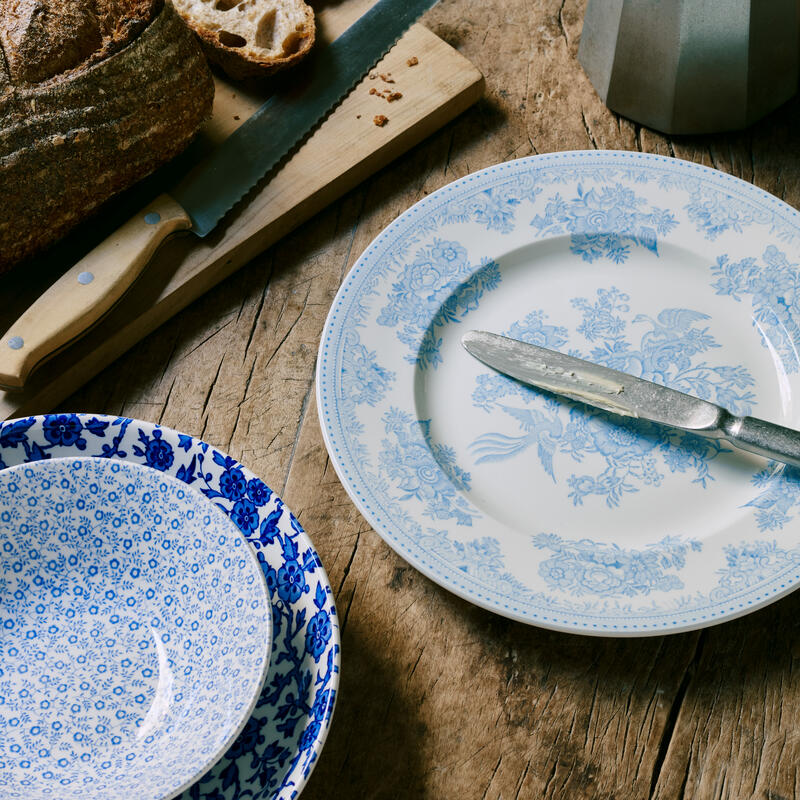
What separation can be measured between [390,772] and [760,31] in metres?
0.98

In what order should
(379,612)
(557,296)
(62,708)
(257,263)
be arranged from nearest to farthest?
(62,708) < (379,612) < (557,296) < (257,263)

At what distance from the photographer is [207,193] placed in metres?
1.15

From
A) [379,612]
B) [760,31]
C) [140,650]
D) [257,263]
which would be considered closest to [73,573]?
[140,650]

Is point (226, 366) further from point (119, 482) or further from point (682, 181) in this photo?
point (682, 181)

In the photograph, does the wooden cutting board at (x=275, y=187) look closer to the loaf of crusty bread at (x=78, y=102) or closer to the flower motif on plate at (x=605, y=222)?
the loaf of crusty bread at (x=78, y=102)

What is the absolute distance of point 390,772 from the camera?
85cm

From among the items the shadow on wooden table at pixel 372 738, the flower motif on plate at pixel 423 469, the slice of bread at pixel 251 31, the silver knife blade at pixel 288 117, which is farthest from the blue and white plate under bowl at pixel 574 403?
the slice of bread at pixel 251 31

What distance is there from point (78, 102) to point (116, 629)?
62 centimetres

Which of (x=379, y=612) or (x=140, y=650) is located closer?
(x=140, y=650)

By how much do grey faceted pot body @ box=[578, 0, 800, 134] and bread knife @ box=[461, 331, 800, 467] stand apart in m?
0.46

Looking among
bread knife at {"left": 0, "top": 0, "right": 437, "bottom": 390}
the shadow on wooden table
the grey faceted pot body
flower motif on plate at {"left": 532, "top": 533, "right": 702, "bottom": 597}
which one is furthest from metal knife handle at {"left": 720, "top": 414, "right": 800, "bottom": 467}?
bread knife at {"left": 0, "top": 0, "right": 437, "bottom": 390}

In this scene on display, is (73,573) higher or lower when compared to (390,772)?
higher

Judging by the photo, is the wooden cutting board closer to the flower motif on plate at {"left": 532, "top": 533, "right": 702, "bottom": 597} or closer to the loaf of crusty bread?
the loaf of crusty bread

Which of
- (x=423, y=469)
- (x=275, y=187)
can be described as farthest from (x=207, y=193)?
(x=423, y=469)
